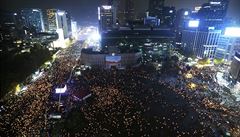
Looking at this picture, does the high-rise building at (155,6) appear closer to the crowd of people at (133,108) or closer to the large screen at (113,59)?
the large screen at (113,59)

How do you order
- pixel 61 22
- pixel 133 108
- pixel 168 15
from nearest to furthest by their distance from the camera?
pixel 133 108 < pixel 61 22 < pixel 168 15

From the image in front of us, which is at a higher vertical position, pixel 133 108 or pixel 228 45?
pixel 228 45

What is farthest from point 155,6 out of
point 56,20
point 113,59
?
point 113,59

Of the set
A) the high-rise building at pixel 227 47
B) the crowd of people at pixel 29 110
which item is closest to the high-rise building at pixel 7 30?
the crowd of people at pixel 29 110

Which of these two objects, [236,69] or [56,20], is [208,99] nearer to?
[236,69]

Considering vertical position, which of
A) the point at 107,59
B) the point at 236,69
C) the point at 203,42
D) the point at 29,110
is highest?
the point at 203,42

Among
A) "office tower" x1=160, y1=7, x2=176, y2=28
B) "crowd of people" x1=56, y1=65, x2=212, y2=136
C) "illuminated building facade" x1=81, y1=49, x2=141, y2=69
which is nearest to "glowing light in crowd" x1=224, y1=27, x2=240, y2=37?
"illuminated building facade" x1=81, y1=49, x2=141, y2=69
